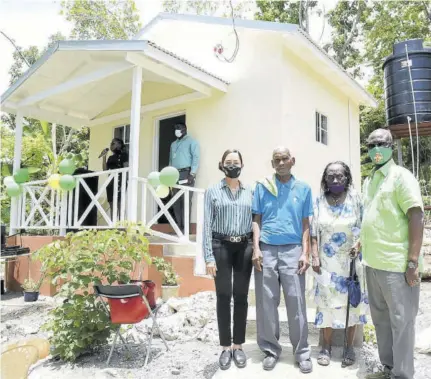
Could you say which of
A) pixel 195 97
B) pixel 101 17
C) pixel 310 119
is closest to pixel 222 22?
pixel 195 97

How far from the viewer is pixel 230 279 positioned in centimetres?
332

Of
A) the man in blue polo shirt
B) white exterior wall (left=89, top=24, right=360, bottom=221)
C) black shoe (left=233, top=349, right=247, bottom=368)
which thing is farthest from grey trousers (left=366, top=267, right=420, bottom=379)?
white exterior wall (left=89, top=24, right=360, bottom=221)

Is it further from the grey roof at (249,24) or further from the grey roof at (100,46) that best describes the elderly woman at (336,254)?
the grey roof at (249,24)

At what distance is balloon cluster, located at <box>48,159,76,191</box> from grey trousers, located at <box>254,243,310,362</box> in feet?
14.1

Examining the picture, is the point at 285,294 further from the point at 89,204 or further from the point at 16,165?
the point at 16,165

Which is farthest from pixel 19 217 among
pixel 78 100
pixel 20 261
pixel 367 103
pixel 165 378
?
pixel 367 103

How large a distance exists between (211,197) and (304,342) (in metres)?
1.39

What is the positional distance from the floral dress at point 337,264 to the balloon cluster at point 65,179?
4577 mm

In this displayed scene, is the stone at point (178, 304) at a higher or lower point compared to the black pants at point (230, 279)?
lower

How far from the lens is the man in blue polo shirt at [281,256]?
3258 mm

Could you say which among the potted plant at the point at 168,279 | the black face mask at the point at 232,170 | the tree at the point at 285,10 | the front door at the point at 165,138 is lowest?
the potted plant at the point at 168,279

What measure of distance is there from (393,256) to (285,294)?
89 cm

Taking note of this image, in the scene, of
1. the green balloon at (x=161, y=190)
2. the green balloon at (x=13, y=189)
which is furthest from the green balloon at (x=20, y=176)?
the green balloon at (x=161, y=190)

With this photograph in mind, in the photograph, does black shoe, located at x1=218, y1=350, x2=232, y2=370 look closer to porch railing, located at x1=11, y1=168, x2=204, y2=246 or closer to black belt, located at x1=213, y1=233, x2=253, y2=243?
black belt, located at x1=213, y1=233, x2=253, y2=243
